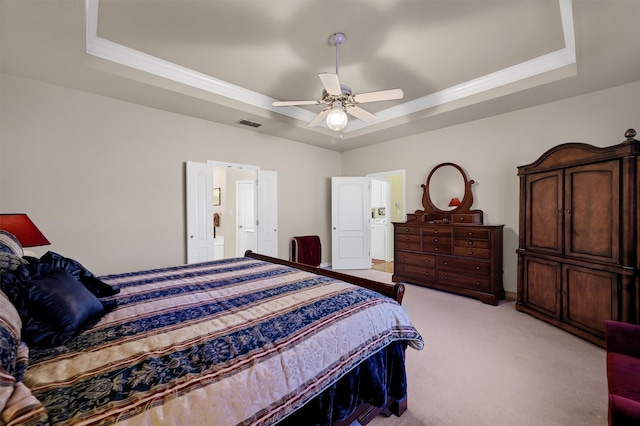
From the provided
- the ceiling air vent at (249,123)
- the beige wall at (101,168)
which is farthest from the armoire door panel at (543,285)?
the beige wall at (101,168)

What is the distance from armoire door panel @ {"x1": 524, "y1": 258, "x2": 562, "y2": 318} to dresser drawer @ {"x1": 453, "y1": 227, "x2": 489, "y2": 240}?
57 cm

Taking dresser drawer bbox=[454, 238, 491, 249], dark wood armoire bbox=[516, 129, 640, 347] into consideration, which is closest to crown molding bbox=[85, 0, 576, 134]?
dark wood armoire bbox=[516, 129, 640, 347]

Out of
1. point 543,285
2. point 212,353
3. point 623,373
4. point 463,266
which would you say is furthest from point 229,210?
point 623,373

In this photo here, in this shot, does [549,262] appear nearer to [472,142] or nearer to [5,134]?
[472,142]

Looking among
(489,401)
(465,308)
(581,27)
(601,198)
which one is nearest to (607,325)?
(489,401)

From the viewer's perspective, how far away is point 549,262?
9.78 feet

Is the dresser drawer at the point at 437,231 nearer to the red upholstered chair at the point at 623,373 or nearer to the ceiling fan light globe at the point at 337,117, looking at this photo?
the ceiling fan light globe at the point at 337,117

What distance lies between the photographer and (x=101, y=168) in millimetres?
3332

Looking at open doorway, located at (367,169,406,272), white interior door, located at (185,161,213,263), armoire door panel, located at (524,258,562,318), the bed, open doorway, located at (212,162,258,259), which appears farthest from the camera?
open doorway, located at (367,169,406,272)

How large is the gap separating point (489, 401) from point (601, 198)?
221cm

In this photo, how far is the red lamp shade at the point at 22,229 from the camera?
2098 mm

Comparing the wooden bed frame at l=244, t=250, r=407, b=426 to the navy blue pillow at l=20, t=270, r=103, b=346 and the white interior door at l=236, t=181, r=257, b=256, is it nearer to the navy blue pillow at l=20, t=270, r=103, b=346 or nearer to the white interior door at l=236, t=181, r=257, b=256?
the navy blue pillow at l=20, t=270, r=103, b=346

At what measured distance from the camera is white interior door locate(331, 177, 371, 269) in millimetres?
5695

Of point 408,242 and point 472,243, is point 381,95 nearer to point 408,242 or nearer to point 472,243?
point 472,243
